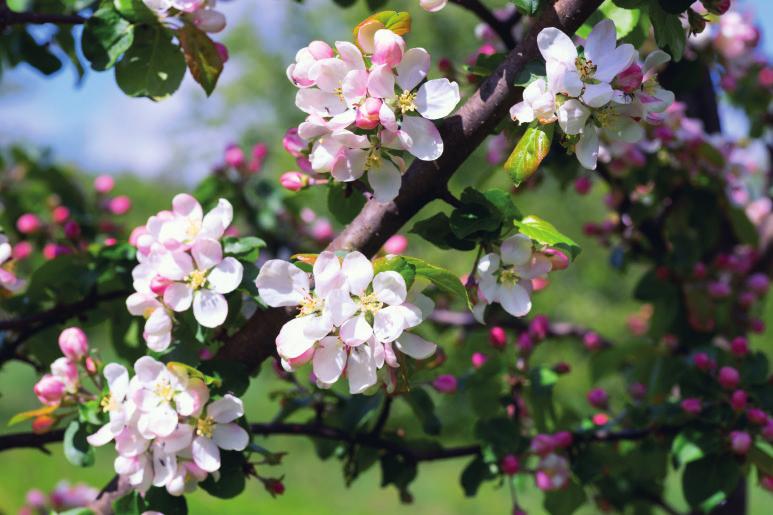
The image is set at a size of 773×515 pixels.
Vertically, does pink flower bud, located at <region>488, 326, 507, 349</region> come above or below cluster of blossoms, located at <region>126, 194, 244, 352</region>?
below

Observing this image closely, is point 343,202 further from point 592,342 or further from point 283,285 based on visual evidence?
point 592,342

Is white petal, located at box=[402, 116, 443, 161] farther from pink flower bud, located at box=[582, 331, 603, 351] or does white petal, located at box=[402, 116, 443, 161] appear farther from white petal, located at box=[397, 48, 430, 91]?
pink flower bud, located at box=[582, 331, 603, 351]

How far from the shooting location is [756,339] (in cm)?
680

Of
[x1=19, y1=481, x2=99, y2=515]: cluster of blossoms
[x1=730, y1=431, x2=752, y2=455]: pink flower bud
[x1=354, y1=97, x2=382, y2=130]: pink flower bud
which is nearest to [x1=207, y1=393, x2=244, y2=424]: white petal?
[x1=354, y1=97, x2=382, y2=130]: pink flower bud

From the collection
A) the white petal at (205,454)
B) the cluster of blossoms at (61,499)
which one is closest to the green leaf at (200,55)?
the white petal at (205,454)

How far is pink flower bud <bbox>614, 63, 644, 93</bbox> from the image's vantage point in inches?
36.6

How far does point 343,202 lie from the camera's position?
3.66ft

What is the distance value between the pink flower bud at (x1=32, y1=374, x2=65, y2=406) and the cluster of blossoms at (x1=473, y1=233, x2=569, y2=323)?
1.82 ft

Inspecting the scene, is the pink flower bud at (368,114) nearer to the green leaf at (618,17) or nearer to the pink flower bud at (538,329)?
the green leaf at (618,17)

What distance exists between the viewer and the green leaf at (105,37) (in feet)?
3.89

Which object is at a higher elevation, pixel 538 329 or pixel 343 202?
pixel 343 202

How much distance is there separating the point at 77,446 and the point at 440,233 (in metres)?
0.56

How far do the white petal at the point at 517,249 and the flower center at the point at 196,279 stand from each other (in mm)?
355

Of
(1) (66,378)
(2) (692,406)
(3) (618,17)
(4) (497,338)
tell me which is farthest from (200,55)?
(2) (692,406)
